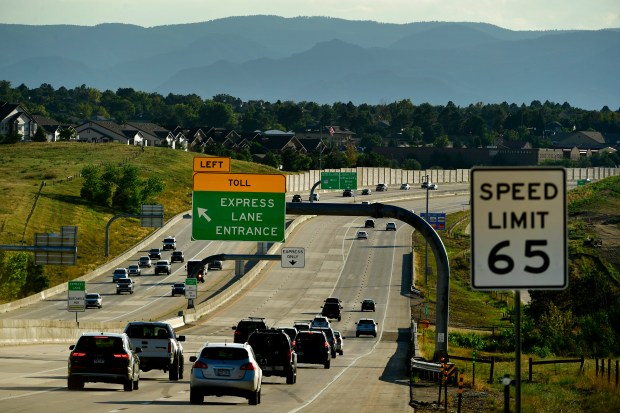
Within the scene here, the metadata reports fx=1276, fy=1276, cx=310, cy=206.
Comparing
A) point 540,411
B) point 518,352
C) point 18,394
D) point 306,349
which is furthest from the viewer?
point 306,349

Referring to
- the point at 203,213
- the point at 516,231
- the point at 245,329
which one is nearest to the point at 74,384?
the point at 203,213

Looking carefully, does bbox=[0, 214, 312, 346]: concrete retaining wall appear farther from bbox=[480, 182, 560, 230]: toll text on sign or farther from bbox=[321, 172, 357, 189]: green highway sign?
bbox=[480, 182, 560, 230]: toll text on sign

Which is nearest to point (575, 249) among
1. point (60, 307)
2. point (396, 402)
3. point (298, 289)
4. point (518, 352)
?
point (298, 289)

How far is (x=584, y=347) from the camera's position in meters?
60.8

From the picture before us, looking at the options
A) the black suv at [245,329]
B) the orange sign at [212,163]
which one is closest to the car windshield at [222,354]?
the black suv at [245,329]

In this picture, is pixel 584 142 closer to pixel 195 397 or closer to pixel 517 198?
pixel 195 397

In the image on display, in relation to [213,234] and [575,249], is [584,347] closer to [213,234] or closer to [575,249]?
[213,234]

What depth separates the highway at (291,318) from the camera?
31781mm

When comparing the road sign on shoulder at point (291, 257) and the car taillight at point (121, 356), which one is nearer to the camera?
the car taillight at point (121, 356)

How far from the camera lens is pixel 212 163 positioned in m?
63.7

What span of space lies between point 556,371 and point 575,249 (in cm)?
7076

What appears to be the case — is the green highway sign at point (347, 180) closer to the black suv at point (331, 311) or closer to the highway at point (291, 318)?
the highway at point (291, 318)

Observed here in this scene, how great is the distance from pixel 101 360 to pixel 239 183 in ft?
53.4

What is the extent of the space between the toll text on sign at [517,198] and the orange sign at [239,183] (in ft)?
121
